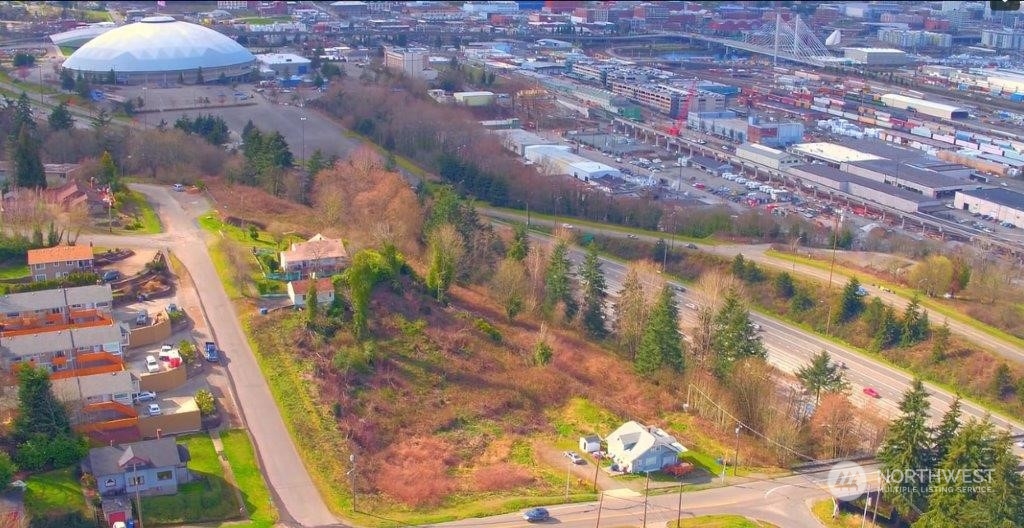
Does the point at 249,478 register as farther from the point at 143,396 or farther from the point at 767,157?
the point at 767,157

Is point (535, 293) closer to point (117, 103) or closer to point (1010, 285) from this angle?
point (1010, 285)

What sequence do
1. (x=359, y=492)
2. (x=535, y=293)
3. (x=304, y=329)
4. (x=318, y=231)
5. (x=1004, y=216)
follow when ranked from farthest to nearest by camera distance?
(x=1004, y=216), (x=318, y=231), (x=535, y=293), (x=304, y=329), (x=359, y=492)

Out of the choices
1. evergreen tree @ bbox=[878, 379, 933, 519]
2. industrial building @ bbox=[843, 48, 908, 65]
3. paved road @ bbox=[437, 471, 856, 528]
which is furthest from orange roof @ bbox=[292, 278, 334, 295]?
industrial building @ bbox=[843, 48, 908, 65]

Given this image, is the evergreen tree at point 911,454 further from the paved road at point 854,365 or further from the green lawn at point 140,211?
the green lawn at point 140,211

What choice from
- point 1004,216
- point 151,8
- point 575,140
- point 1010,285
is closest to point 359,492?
point 1010,285

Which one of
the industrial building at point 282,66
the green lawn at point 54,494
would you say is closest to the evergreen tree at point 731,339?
the green lawn at point 54,494

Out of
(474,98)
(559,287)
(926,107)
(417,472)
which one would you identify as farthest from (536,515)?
(926,107)

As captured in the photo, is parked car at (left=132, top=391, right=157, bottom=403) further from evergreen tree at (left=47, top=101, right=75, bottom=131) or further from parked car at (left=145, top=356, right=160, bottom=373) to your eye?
evergreen tree at (left=47, top=101, right=75, bottom=131)
